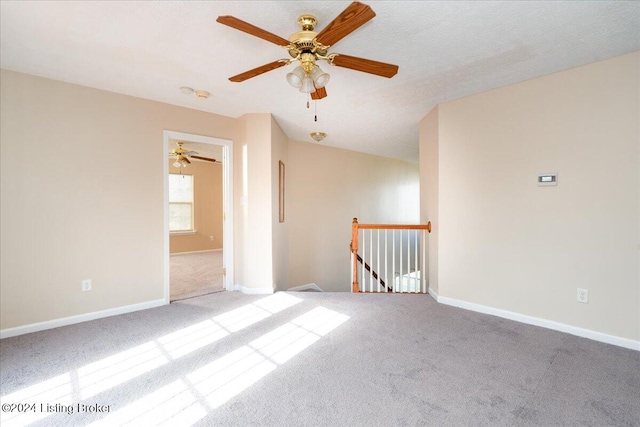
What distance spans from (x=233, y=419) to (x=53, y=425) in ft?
3.16

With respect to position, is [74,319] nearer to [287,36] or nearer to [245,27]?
[245,27]

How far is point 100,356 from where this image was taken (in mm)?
2199

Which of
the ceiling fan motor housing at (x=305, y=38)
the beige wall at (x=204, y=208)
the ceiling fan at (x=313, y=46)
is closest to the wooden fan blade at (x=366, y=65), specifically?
the ceiling fan at (x=313, y=46)

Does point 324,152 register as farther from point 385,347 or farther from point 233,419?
point 233,419

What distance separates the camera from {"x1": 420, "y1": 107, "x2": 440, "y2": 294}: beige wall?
11.8ft

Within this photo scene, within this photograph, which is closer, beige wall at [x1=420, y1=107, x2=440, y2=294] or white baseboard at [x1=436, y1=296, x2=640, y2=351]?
white baseboard at [x1=436, y1=296, x2=640, y2=351]

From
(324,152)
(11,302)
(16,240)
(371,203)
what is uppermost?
(324,152)

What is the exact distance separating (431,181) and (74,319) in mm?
4408

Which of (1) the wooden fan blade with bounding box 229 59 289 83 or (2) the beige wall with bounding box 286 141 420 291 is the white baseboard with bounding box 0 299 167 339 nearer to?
(2) the beige wall with bounding box 286 141 420 291

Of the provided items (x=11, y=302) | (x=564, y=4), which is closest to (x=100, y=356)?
(x=11, y=302)

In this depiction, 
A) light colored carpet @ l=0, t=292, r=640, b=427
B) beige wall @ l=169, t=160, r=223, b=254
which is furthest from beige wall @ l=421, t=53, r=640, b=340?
beige wall @ l=169, t=160, r=223, b=254

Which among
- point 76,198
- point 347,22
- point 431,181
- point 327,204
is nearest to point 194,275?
point 76,198

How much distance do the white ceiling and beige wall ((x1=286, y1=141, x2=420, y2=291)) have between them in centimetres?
216

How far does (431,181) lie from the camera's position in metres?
3.75
